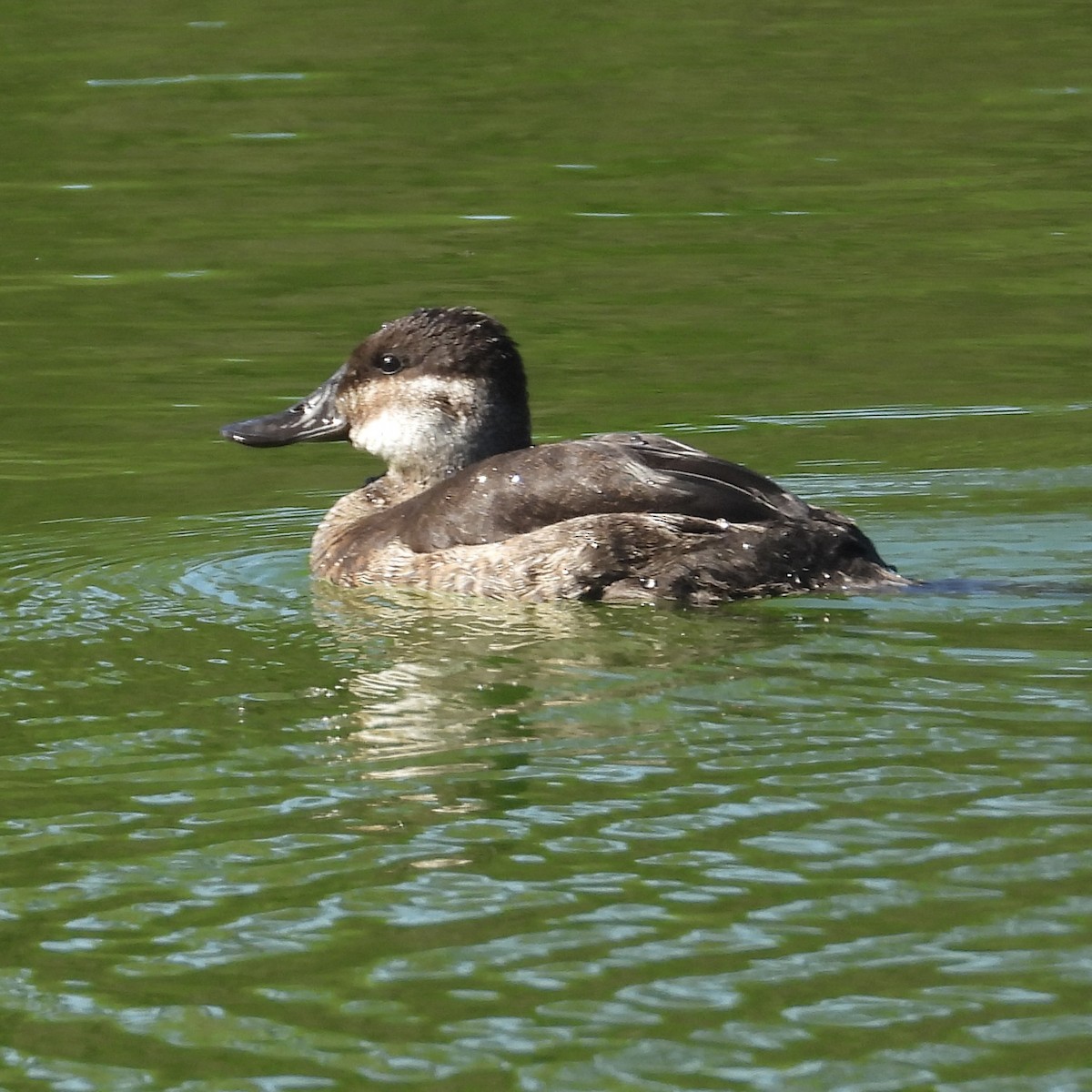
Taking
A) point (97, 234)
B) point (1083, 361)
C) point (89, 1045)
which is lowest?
point (89, 1045)

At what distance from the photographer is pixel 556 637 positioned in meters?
7.41

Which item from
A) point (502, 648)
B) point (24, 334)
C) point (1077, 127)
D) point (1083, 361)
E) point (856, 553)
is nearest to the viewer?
point (502, 648)

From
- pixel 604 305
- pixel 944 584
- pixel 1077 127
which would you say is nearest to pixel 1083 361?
pixel 604 305

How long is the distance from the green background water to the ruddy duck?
6.1 inches

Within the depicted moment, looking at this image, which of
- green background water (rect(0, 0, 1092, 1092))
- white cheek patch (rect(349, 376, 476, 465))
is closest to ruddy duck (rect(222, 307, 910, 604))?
white cheek patch (rect(349, 376, 476, 465))

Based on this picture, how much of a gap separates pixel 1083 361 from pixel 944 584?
178 inches

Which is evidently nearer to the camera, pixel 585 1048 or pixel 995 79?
pixel 585 1048

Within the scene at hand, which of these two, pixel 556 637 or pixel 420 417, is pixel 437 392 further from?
pixel 556 637

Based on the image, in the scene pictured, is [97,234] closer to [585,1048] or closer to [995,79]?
[995,79]

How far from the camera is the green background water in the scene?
4480 millimetres

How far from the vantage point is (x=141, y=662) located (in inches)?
289

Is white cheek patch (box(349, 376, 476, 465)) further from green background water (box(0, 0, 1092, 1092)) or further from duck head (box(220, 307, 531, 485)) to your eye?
green background water (box(0, 0, 1092, 1092))

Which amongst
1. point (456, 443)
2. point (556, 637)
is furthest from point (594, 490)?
point (456, 443)

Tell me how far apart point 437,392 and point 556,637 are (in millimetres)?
1756
